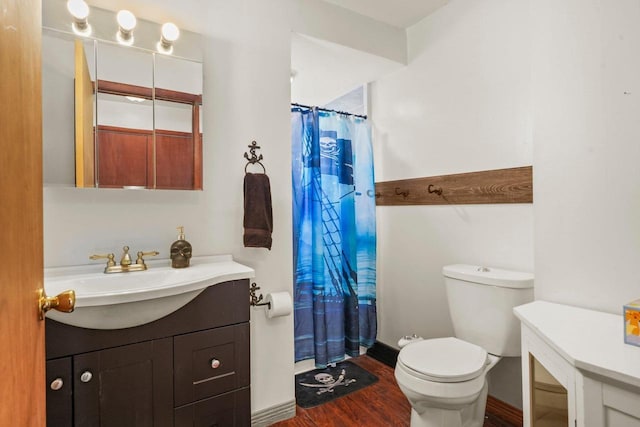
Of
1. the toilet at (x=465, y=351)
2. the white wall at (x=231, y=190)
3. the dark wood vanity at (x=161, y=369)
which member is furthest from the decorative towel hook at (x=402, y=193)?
the dark wood vanity at (x=161, y=369)

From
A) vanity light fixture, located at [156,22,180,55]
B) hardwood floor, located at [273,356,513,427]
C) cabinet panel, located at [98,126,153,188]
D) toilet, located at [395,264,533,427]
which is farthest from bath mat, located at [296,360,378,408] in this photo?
vanity light fixture, located at [156,22,180,55]

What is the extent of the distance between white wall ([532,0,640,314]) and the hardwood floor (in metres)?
0.97

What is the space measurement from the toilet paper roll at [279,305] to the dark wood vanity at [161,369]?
1.02 ft

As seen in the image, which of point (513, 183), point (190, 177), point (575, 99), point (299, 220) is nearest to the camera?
point (575, 99)

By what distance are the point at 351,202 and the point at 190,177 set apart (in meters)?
1.26

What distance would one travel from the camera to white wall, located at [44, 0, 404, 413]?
149 centimetres

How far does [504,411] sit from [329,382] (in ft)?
3.35

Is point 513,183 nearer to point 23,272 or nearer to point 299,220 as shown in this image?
point 299,220

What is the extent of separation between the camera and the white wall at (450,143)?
178 cm

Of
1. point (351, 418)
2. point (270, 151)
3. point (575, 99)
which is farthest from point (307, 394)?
point (575, 99)

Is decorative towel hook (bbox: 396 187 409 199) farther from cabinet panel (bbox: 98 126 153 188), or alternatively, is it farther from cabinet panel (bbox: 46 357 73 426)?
cabinet panel (bbox: 46 357 73 426)

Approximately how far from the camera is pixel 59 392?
1.07 m

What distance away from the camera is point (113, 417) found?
3.76 ft

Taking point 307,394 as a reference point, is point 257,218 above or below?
above
